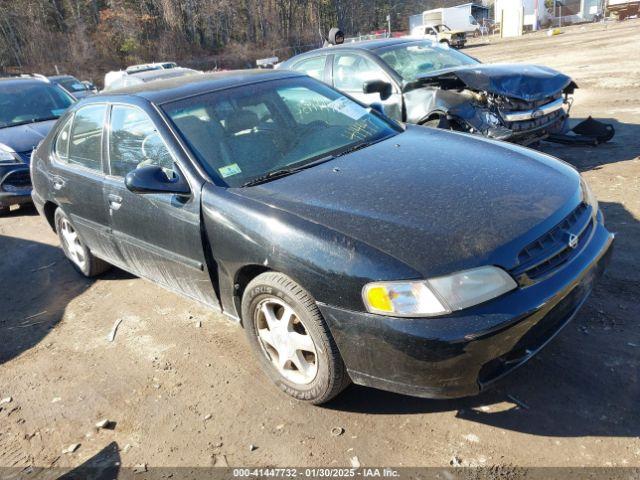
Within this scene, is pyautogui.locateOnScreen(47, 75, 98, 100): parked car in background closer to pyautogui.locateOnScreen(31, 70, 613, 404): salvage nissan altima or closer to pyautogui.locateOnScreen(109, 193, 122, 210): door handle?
pyautogui.locateOnScreen(31, 70, 613, 404): salvage nissan altima

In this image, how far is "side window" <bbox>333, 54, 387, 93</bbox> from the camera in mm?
6535

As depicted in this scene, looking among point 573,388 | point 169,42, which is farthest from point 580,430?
point 169,42

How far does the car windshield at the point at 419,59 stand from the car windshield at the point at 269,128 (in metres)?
2.99

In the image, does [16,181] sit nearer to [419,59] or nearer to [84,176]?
[84,176]

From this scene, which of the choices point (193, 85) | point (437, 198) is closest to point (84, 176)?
point (193, 85)

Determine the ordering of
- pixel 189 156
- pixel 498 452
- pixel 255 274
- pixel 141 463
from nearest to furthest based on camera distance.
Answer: pixel 498 452 → pixel 141 463 → pixel 255 274 → pixel 189 156

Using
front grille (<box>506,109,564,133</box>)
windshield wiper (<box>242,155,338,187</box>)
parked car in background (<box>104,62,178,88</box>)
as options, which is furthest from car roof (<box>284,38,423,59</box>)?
parked car in background (<box>104,62,178,88</box>)

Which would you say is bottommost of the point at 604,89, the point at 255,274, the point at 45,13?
the point at 604,89

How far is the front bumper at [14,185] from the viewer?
6.98 metres

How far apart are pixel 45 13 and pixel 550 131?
176 ft

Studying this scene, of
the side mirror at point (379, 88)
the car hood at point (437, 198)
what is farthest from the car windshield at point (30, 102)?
the car hood at point (437, 198)

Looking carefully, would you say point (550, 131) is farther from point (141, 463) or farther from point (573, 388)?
point (141, 463)

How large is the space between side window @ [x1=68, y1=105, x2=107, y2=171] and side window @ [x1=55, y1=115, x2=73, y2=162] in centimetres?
8

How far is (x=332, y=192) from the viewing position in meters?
2.73
